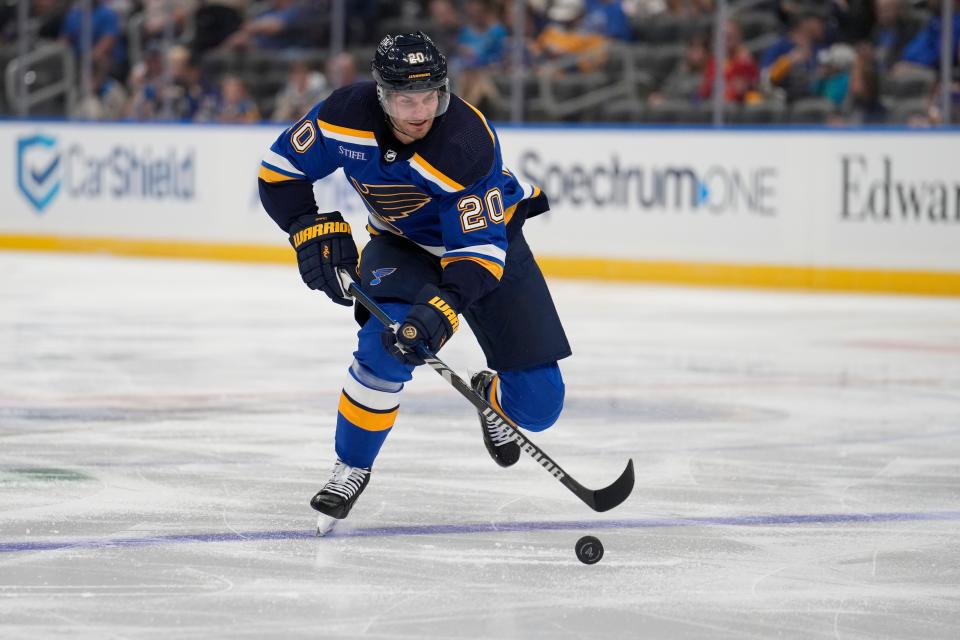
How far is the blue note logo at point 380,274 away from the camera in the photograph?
3756 millimetres

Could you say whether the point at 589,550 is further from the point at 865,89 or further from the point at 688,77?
the point at 688,77

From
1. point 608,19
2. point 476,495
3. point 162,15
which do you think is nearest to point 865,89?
point 608,19

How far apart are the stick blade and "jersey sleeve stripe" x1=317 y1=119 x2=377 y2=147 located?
0.87 m

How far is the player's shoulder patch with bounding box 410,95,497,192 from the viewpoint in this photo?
354 cm

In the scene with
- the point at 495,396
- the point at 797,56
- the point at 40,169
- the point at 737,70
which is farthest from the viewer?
the point at 40,169

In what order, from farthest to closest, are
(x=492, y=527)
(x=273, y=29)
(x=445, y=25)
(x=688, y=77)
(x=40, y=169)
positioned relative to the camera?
(x=40, y=169)
(x=273, y=29)
(x=445, y=25)
(x=688, y=77)
(x=492, y=527)

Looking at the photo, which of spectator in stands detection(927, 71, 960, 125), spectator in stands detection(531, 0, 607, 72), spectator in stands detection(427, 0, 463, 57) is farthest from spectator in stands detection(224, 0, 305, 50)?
spectator in stands detection(927, 71, 960, 125)

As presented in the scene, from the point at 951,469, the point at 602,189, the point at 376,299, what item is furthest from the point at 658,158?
the point at 376,299

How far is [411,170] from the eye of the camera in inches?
141

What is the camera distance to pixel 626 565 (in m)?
3.31

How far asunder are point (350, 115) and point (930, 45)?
6626 mm

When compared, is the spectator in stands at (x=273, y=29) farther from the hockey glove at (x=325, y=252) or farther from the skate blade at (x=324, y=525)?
the skate blade at (x=324, y=525)

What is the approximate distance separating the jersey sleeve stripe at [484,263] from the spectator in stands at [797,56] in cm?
676

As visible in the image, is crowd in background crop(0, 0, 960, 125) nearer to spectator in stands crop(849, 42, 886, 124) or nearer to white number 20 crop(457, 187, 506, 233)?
spectator in stands crop(849, 42, 886, 124)
